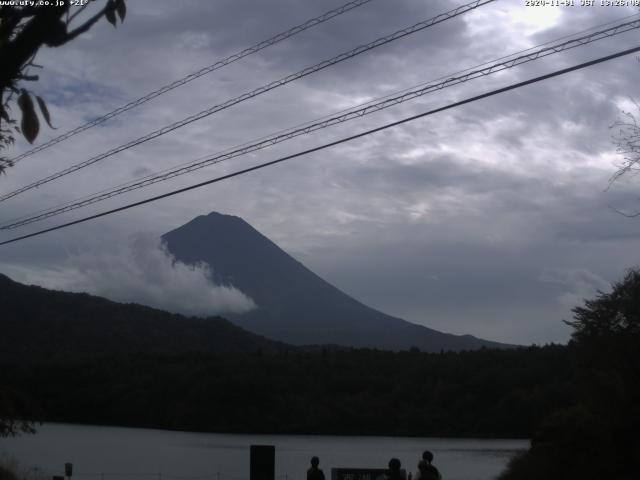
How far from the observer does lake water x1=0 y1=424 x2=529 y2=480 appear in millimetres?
48594

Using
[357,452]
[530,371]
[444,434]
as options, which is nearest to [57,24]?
[357,452]

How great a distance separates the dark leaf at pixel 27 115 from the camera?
380cm

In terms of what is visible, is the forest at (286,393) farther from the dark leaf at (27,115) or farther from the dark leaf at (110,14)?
the dark leaf at (27,115)

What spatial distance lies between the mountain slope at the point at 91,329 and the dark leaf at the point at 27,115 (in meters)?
88.7

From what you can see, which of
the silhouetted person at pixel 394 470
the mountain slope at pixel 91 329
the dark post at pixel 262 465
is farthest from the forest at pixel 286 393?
the silhouetted person at pixel 394 470

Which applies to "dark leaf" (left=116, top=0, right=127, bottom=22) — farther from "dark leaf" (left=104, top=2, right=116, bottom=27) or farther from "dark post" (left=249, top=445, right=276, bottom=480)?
"dark post" (left=249, top=445, right=276, bottom=480)

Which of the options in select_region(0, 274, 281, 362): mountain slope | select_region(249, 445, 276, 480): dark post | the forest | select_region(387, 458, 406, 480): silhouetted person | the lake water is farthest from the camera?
select_region(0, 274, 281, 362): mountain slope

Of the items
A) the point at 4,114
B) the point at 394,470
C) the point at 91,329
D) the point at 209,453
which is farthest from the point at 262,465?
the point at 91,329

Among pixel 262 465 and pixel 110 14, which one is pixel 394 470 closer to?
pixel 262 465

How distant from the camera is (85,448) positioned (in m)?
65.2

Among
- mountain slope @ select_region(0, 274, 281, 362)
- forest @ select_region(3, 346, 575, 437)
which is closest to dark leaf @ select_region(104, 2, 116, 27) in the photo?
forest @ select_region(3, 346, 575, 437)

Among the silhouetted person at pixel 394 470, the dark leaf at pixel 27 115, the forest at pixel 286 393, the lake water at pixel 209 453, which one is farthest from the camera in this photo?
the forest at pixel 286 393

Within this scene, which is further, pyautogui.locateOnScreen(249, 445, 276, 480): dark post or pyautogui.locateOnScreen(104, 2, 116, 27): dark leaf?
pyautogui.locateOnScreen(249, 445, 276, 480): dark post

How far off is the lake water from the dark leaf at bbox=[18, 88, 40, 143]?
36.2 meters
